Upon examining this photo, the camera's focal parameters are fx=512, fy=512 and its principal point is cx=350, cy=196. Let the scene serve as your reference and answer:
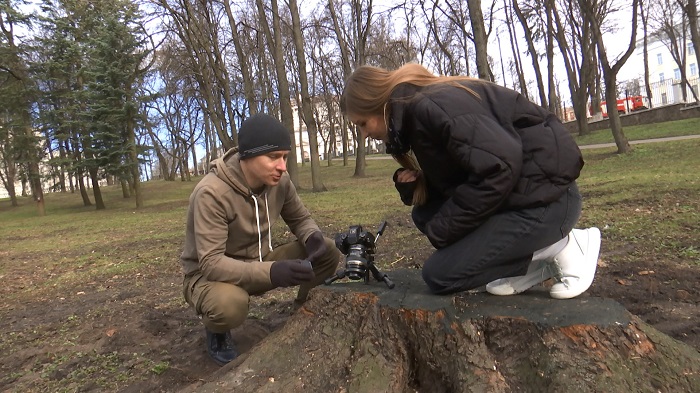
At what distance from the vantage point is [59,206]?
88.5 ft

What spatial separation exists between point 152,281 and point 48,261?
3823 millimetres

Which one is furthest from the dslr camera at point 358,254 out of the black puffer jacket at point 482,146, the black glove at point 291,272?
the black puffer jacket at point 482,146

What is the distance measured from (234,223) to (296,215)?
0.52 metres

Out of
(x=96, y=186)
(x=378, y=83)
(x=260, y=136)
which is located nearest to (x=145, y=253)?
(x=260, y=136)

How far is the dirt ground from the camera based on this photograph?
10.3 ft

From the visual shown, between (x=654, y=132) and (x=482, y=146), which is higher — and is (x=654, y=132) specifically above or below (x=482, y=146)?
below

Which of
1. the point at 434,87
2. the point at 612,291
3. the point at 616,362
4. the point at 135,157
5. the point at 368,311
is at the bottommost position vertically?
the point at 612,291

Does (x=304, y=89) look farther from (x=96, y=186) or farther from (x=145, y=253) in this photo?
(x=96, y=186)

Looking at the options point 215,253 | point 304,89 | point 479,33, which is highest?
point 304,89

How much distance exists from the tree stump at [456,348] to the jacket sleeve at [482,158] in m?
0.48

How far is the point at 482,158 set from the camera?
2.19 metres

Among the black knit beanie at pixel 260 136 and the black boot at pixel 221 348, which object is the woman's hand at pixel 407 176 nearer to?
the black knit beanie at pixel 260 136

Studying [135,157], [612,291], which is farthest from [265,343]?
[135,157]

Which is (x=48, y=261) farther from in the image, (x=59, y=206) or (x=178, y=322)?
(x=59, y=206)
